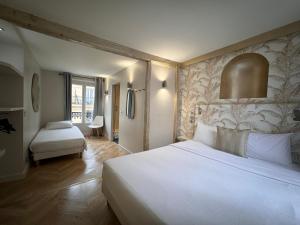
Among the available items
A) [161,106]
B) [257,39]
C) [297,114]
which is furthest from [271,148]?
[161,106]

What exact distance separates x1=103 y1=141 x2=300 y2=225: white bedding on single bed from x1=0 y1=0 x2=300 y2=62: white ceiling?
71.8 inches

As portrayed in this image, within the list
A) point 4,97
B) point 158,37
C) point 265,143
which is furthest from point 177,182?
point 4,97

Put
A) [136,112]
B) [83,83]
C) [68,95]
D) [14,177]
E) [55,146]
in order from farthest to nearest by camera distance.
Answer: [83,83] < [68,95] < [136,112] < [55,146] < [14,177]

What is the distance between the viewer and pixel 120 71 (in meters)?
4.31

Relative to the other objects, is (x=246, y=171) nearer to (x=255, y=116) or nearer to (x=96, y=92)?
(x=255, y=116)

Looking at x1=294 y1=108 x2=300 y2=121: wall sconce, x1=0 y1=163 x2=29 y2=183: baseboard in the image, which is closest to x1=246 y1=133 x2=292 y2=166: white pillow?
x1=294 y1=108 x2=300 y2=121: wall sconce

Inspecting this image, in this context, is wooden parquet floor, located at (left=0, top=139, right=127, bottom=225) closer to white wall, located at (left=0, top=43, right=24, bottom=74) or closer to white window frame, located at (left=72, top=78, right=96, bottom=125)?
white wall, located at (left=0, top=43, right=24, bottom=74)

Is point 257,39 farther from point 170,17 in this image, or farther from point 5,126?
point 5,126

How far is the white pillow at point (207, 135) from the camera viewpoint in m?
2.37

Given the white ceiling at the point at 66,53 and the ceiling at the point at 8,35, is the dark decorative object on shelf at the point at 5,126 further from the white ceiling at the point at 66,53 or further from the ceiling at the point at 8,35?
the white ceiling at the point at 66,53

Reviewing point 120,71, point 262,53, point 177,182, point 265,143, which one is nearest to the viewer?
point 177,182

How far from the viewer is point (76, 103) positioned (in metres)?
5.36

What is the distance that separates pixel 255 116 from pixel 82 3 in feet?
9.32

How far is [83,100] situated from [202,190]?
5.41 meters
